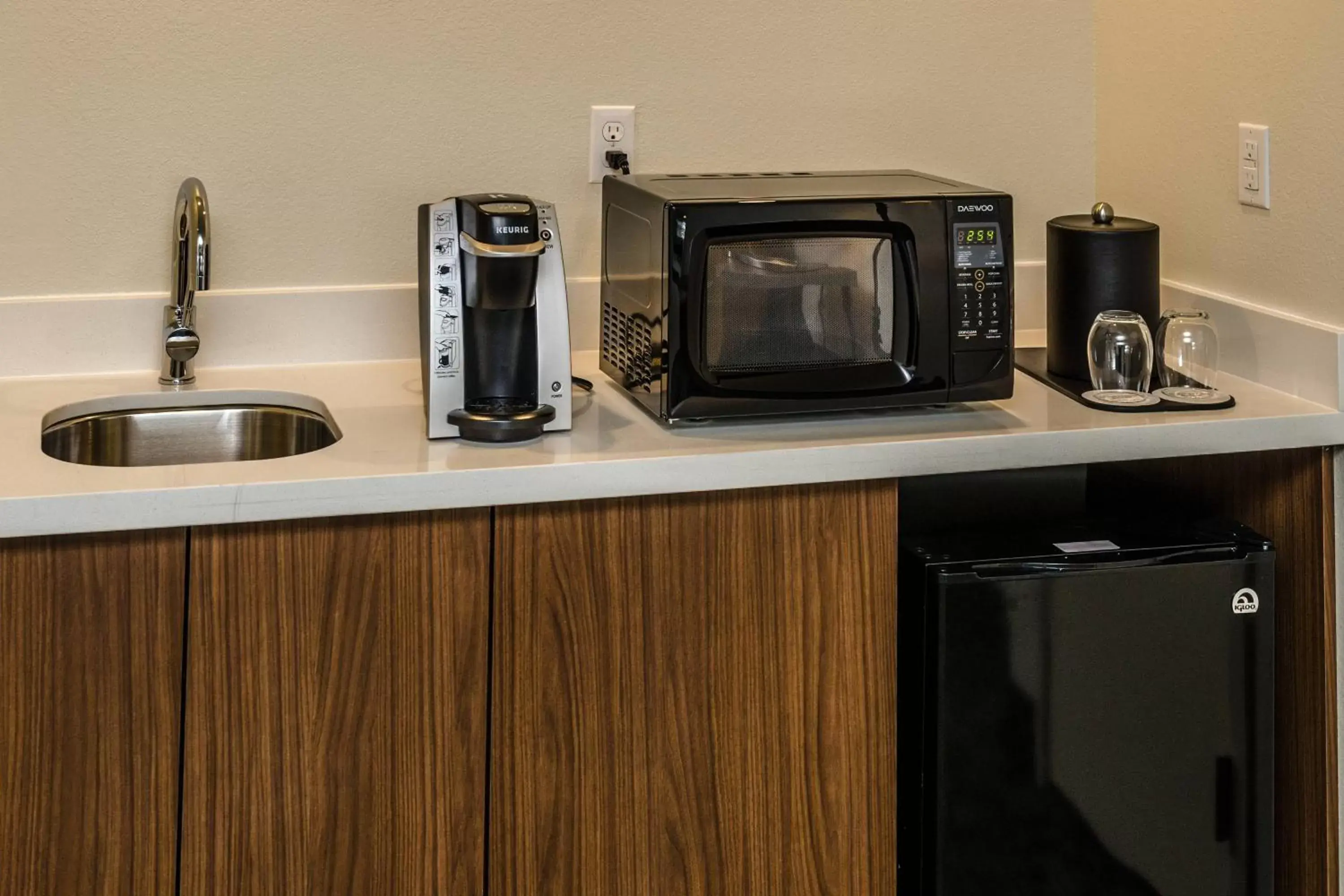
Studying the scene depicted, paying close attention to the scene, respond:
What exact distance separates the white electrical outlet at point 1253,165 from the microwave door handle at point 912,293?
530 mm

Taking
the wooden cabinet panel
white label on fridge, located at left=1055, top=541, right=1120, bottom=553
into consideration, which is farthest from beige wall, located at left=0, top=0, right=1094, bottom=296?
white label on fridge, located at left=1055, top=541, right=1120, bottom=553

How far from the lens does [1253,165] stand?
1.79 metres

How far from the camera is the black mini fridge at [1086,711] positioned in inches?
62.4

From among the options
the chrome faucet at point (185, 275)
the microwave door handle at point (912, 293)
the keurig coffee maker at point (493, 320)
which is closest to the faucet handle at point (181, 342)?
the chrome faucet at point (185, 275)

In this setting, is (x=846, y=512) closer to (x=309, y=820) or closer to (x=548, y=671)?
(x=548, y=671)

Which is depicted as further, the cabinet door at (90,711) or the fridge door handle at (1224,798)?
the fridge door handle at (1224,798)

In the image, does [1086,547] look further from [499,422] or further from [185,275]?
[185,275]

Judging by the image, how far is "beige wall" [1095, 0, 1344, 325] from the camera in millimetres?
1680

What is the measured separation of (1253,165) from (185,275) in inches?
56.0

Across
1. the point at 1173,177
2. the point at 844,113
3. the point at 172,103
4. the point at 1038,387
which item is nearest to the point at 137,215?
the point at 172,103

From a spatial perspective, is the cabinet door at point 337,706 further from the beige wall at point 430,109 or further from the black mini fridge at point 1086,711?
the beige wall at point 430,109

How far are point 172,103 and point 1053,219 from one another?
123cm

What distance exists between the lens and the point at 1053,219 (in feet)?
6.23

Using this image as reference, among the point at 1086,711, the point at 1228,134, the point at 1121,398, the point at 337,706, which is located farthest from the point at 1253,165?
the point at 337,706
